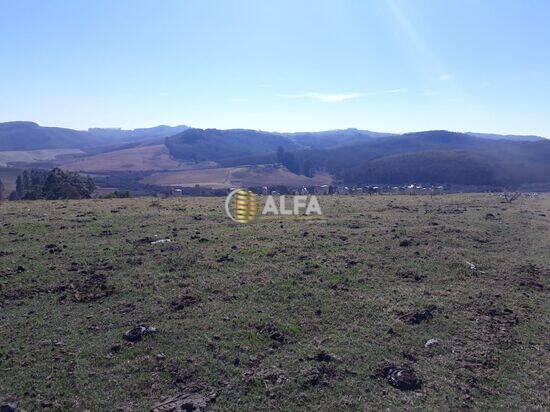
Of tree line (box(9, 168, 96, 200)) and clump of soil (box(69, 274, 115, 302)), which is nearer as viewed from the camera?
clump of soil (box(69, 274, 115, 302))

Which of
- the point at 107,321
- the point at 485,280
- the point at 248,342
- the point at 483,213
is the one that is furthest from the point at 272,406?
the point at 483,213

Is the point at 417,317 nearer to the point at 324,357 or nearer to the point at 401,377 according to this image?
the point at 401,377

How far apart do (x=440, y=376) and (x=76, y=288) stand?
10487 millimetres

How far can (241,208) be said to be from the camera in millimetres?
31062

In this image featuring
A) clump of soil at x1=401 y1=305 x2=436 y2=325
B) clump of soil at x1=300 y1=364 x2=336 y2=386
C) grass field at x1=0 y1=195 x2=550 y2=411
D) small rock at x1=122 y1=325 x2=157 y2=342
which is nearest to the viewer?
grass field at x1=0 y1=195 x2=550 y2=411

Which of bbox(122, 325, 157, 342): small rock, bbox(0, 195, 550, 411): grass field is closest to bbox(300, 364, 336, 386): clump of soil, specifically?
bbox(0, 195, 550, 411): grass field

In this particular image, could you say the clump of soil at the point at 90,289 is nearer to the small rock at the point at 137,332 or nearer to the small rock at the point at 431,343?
the small rock at the point at 137,332

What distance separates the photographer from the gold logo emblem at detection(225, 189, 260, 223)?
28.1 meters

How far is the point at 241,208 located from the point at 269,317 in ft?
61.9

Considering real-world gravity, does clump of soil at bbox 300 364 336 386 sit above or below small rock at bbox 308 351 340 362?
below

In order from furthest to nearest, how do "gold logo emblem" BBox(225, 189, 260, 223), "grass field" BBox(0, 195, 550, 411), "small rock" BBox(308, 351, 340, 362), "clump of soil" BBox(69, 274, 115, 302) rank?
"gold logo emblem" BBox(225, 189, 260, 223)
"clump of soil" BBox(69, 274, 115, 302)
"small rock" BBox(308, 351, 340, 362)
"grass field" BBox(0, 195, 550, 411)

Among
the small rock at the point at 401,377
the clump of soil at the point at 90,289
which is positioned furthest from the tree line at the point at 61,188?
the small rock at the point at 401,377

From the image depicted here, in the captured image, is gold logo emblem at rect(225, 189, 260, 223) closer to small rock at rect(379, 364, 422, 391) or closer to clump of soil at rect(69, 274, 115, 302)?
clump of soil at rect(69, 274, 115, 302)

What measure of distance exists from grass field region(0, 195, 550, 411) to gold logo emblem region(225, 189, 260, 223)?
4.54m
